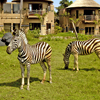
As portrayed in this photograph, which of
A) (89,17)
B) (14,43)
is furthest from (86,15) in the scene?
(14,43)

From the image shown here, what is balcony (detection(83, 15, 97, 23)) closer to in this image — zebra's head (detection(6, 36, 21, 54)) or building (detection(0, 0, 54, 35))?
building (detection(0, 0, 54, 35))

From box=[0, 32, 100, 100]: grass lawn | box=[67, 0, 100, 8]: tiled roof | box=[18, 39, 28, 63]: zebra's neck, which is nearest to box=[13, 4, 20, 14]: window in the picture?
box=[67, 0, 100, 8]: tiled roof

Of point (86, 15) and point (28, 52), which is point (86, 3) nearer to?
point (86, 15)

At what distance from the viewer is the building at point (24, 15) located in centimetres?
3583

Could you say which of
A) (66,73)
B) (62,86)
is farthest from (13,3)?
(62,86)

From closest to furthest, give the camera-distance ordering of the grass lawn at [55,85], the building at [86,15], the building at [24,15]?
the grass lawn at [55,85] → the building at [24,15] → the building at [86,15]

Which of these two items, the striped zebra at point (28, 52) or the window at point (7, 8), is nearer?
the striped zebra at point (28, 52)

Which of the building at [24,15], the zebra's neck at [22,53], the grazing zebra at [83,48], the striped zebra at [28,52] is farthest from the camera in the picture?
the building at [24,15]

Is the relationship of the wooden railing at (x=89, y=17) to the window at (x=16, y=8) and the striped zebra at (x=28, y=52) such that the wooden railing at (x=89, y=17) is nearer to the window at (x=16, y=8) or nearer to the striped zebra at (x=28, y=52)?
the window at (x=16, y=8)

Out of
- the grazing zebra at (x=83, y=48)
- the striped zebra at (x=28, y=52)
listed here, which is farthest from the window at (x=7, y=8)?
the striped zebra at (x=28, y=52)

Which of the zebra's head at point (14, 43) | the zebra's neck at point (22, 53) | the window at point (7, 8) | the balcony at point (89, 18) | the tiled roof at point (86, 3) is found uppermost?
the tiled roof at point (86, 3)

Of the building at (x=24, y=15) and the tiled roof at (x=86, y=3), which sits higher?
the tiled roof at (x=86, y=3)

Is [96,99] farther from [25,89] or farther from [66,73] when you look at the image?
[66,73]

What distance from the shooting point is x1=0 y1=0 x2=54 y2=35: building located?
35.8 meters
